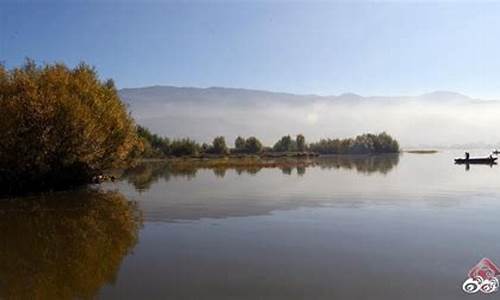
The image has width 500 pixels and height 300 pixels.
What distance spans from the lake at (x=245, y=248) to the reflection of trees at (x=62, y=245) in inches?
1.8

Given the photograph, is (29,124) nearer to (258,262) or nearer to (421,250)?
(258,262)

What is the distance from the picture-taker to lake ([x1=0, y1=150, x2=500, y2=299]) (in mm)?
13594

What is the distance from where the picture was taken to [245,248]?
18.9 m

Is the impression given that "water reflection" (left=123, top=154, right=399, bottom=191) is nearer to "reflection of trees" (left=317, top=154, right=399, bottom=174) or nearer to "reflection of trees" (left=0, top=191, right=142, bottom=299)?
"reflection of trees" (left=317, top=154, right=399, bottom=174)

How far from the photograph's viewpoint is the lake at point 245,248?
535 inches

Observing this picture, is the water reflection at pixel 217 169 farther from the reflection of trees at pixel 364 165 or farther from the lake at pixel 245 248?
the lake at pixel 245 248

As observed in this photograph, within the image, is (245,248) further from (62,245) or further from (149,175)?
(149,175)

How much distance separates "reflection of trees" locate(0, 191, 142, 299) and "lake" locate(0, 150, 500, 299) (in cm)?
4

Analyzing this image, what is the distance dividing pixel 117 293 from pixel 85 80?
38.8m

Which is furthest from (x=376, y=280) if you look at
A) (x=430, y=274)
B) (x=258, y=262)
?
(x=258, y=262)

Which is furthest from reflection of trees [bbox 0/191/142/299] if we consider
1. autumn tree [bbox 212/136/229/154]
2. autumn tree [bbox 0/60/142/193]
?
autumn tree [bbox 212/136/229/154]

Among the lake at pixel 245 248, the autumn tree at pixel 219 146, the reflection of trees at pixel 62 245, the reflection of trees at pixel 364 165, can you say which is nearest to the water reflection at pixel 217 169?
the reflection of trees at pixel 364 165

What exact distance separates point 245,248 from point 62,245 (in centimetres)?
706

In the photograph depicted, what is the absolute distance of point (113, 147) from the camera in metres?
51.3
